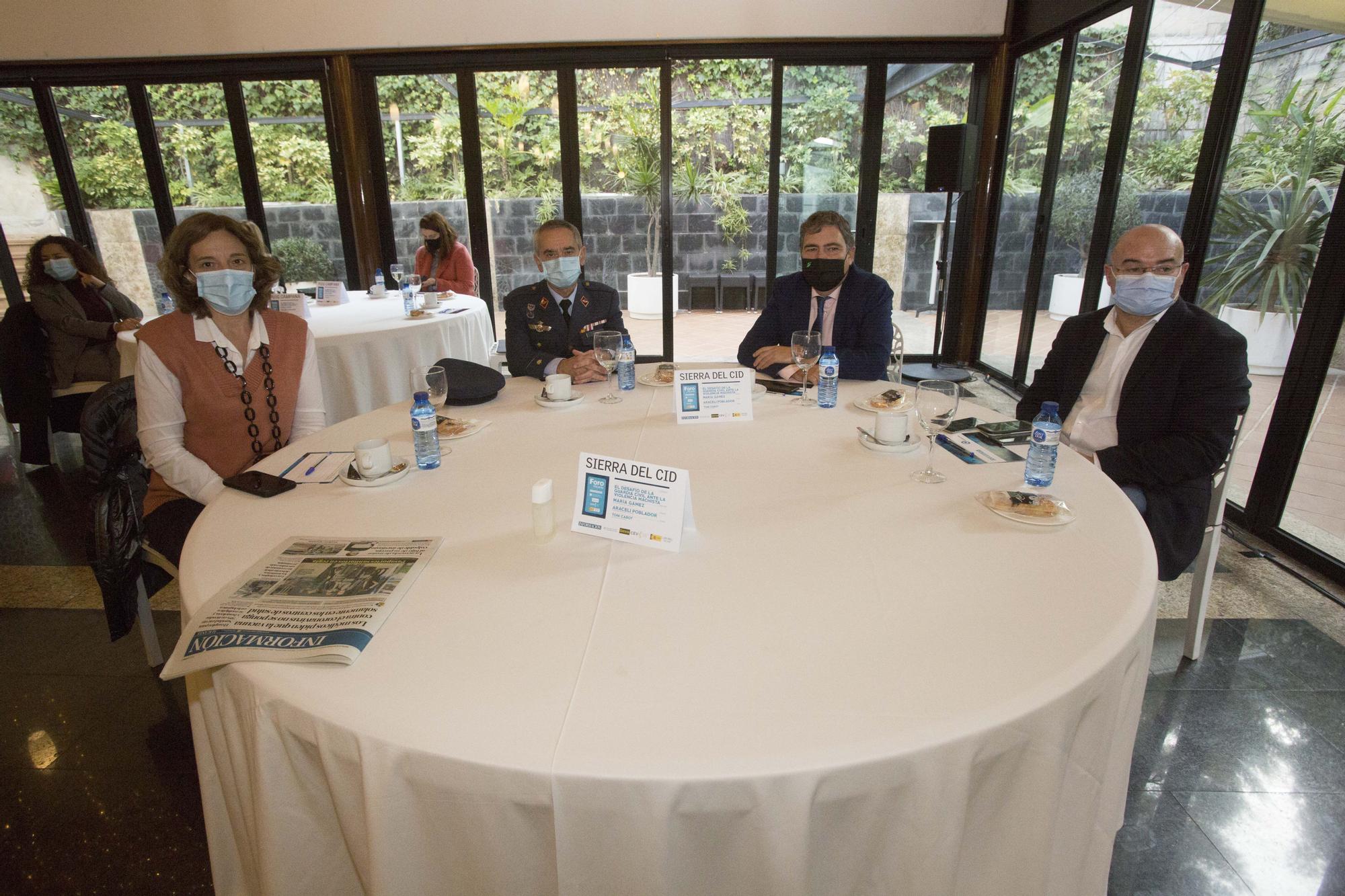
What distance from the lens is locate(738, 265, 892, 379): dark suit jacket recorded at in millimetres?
2645

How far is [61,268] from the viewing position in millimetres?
3793

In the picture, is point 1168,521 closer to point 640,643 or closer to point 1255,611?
point 1255,611

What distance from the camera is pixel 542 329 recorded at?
9.39 ft

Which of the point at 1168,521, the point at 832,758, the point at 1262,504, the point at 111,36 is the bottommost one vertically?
the point at 1262,504

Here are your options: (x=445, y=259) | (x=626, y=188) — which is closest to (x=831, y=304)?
(x=445, y=259)

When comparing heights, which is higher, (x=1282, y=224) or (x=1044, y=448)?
(x=1282, y=224)

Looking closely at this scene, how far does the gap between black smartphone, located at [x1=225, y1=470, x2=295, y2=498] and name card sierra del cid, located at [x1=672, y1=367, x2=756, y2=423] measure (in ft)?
3.19

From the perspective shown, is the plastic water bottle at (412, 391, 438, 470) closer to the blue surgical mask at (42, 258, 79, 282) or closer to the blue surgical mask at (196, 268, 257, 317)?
the blue surgical mask at (196, 268, 257, 317)

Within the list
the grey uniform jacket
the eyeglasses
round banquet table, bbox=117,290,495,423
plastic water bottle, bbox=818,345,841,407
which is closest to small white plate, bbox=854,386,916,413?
plastic water bottle, bbox=818,345,841,407

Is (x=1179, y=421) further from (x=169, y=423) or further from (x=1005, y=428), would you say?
(x=169, y=423)

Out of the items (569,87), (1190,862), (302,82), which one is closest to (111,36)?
(302,82)

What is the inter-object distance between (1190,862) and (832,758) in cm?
130

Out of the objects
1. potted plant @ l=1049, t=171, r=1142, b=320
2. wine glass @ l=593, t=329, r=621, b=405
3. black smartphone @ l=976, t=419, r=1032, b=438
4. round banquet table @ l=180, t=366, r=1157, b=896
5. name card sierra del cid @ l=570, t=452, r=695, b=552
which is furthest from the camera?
potted plant @ l=1049, t=171, r=1142, b=320

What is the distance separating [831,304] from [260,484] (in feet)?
6.91
